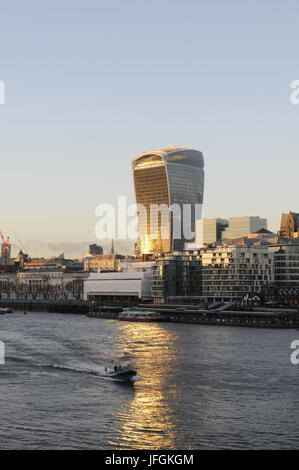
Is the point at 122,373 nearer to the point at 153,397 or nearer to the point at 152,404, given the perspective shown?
the point at 153,397

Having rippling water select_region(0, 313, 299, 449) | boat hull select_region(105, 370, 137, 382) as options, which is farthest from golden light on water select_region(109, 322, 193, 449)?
boat hull select_region(105, 370, 137, 382)

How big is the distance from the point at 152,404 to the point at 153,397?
3691 millimetres

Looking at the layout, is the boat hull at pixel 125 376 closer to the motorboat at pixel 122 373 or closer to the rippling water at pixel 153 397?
the motorboat at pixel 122 373

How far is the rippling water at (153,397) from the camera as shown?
2421 inches

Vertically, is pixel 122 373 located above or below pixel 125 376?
above

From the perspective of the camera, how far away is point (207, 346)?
128125 mm

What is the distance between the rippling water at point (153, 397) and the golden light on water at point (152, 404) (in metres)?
0.11

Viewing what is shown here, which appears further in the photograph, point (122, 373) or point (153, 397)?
point (122, 373)

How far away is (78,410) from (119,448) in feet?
48.2

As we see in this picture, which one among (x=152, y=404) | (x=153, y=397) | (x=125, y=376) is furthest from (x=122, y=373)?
(x=152, y=404)

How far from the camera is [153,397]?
7906 centimetres

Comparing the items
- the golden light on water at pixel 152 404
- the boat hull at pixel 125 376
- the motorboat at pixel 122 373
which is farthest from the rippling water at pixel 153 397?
the boat hull at pixel 125 376

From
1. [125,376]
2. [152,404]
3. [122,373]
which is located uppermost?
[122,373]
